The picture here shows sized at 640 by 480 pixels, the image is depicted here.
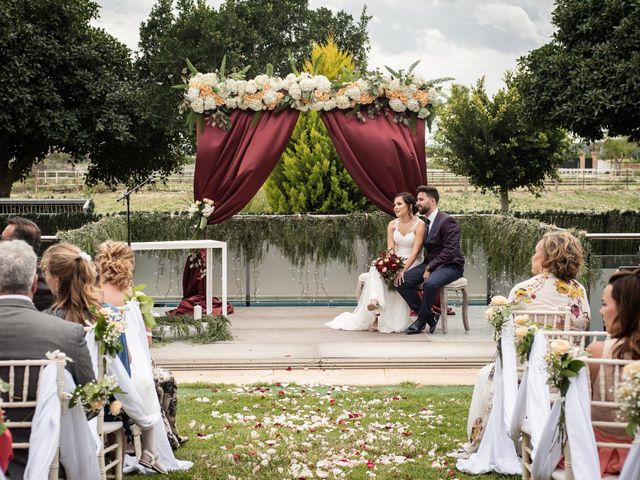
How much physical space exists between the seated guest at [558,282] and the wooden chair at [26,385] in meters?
2.96

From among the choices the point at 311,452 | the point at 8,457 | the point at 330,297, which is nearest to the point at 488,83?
the point at 330,297

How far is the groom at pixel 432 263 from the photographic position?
9.12 m

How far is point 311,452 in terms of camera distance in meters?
5.46

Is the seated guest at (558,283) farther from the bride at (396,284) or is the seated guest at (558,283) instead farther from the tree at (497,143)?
the tree at (497,143)

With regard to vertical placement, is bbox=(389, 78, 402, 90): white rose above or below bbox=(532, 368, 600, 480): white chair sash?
above

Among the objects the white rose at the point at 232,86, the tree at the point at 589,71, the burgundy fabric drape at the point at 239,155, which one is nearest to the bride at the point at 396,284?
the burgundy fabric drape at the point at 239,155

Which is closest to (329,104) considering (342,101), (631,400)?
(342,101)

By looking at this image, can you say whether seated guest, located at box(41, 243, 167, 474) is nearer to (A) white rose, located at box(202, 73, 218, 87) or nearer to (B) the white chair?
(B) the white chair

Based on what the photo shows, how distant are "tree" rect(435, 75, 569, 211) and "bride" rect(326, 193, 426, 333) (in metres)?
22.5

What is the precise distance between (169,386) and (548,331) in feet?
7.70

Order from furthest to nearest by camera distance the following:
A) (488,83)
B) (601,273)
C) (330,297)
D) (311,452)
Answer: (488,83), (330,297), (601,273), (311,452)

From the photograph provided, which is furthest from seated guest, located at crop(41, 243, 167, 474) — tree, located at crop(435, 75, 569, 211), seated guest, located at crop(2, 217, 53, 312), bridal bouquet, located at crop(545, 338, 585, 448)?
tree, located at crop(435, 75, 569, 211)

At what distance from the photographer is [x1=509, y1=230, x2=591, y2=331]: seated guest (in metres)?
5.64

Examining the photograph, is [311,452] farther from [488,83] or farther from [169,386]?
[488,83]
